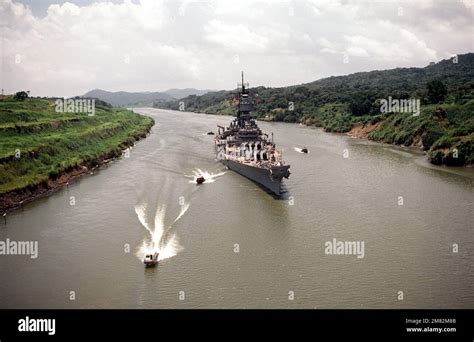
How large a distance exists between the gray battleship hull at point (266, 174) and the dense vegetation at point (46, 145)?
22.8 metres

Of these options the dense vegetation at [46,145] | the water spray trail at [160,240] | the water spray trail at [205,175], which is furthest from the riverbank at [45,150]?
the water spray trail at [205,175]

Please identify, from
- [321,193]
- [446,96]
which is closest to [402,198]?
[321,193]

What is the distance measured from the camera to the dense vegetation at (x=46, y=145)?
5003 cm

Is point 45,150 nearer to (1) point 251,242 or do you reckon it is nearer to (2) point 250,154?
(2) point 250,154

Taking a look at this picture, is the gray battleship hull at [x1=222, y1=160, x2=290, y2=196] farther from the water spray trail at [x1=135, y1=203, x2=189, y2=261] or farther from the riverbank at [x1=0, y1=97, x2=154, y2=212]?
the riverbank at [x1=0, y1=97, x2=154, y2=212]

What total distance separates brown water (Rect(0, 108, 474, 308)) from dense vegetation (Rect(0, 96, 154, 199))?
3.96 meters

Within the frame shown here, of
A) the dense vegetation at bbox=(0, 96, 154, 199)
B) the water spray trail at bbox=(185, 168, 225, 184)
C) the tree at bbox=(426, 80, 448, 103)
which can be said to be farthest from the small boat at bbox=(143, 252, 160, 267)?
the tree at bbox=(426, 80, 448, 103)

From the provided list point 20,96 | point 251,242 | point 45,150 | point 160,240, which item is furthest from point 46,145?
point 20,96

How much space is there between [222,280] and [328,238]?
10.8m

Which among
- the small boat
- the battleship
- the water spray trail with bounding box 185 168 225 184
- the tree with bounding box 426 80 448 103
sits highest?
the tree with bounding box 426 80 448 103

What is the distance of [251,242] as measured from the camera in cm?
3531

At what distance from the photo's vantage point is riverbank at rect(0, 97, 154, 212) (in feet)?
159

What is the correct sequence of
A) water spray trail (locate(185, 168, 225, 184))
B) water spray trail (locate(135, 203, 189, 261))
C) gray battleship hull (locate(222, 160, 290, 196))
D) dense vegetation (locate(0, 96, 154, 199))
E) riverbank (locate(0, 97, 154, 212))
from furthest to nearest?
water spray trail (locate(185, 168, 225, 184)) → dense vegetation (locate(0, 96, 154, 199)) → riverbank (locate(0, 97, 154, 212)) → gray battleship hull (locate(222, 160, 290, 196)) → water spray trail (locate(135, 203, 189, 261))

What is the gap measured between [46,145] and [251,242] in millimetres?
38084
